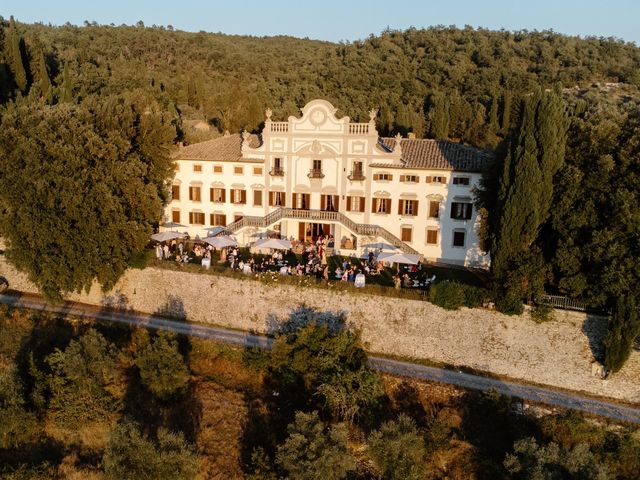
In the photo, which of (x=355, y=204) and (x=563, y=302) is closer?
(x=563, y=302)

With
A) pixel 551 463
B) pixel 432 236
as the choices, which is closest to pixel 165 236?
pixel 432 236

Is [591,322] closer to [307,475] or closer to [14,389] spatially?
[307,475]

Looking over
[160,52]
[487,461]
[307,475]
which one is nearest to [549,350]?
[487,461]

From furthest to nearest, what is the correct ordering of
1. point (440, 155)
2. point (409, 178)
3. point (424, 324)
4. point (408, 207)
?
point (408, 207), point (440, 155), point (409, 178), point (424, 324)

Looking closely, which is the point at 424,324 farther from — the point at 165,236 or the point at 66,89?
the point at 66,89

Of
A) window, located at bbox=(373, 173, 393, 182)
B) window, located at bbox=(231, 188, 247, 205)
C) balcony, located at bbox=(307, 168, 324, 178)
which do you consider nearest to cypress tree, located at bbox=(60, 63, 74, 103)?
window, located at bbox=(231, 188, 247, 205)

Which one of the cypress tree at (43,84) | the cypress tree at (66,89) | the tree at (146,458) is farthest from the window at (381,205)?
the cypress tree at (43,84)

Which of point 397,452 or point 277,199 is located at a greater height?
point 277,199

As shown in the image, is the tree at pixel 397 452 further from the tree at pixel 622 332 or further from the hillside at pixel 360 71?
the hillside at pixel 360 71

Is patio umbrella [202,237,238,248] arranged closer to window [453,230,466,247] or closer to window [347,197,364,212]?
window [347,197,364,212]
